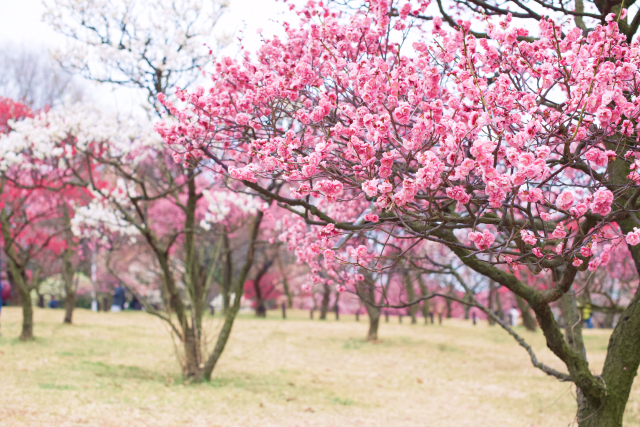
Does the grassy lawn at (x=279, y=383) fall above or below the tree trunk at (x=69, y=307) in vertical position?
below

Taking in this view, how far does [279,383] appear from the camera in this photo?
10516 millimetres

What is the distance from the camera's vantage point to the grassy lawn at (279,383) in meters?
7.45

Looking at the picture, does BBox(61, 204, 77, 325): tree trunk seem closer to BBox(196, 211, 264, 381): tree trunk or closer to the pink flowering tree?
BBox(196, 211, 264, 381): tree trunk

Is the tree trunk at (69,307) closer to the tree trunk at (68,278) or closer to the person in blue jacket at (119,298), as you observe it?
the tree trunk at (68,278)

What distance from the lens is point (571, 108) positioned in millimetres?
3098

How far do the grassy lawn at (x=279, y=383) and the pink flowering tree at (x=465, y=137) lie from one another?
3.99 m

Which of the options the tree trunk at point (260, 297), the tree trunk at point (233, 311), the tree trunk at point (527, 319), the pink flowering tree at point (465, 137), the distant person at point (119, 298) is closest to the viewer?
the pink flowering tree at point (465, 137)

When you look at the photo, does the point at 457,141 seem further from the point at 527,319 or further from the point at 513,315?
the point at 513,315

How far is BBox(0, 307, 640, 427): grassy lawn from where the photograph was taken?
7449 millimetres

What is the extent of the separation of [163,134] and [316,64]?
1499mm

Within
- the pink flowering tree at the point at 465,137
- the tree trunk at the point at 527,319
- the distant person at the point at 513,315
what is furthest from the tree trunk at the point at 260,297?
the pink flowering tree at the point at 465,137

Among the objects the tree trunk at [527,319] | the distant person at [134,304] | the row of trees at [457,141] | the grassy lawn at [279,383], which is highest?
the row of trees at [457,141]

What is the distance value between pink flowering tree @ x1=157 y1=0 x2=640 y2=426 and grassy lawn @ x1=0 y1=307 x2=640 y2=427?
399 cm

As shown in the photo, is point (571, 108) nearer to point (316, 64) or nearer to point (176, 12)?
point (316, 64)
